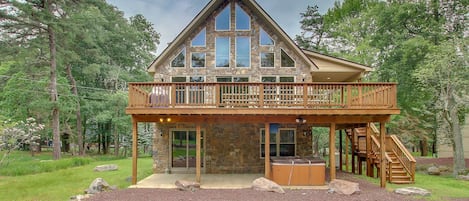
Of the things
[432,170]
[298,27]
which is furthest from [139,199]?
[298,27]

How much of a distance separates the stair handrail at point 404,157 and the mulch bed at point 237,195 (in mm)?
2694

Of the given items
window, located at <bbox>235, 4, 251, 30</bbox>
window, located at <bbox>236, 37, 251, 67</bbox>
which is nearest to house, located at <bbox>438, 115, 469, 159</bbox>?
window, located at <bbox>236, 37, 251, 67</bbox>

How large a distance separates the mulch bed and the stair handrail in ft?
8.84

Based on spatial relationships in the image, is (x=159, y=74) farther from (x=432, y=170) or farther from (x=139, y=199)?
(x=432, y=170)

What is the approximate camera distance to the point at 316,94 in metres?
10.2

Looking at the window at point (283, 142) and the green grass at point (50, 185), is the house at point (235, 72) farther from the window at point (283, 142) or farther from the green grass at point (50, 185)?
the green grass at point (50, 185)

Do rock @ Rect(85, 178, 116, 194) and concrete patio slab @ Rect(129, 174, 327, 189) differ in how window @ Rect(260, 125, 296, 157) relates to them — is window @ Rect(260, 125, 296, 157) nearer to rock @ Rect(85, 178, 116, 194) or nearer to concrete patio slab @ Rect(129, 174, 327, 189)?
concrete patio slab @ Rect(129, 174, 327, 189)

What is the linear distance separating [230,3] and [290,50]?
3.40 metres

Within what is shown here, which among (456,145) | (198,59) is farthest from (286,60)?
(456,145)

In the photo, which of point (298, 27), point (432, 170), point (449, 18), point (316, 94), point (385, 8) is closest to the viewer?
point (316, 94)

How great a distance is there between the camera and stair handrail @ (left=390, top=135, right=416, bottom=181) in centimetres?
1137

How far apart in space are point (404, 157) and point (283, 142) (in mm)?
4823

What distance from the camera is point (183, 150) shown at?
1347 centimetres

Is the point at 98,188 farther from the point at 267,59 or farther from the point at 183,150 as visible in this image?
the point at 267,59
